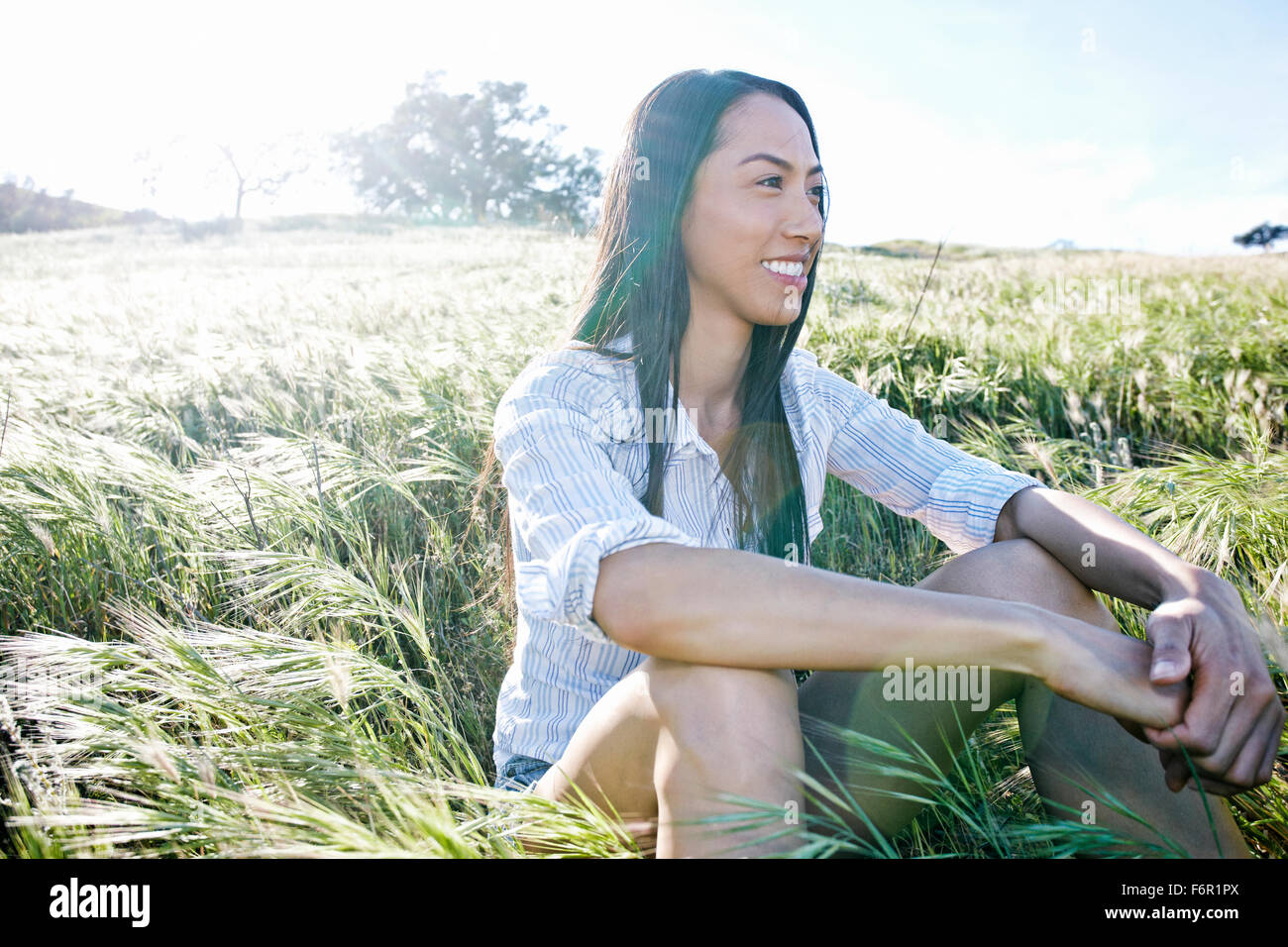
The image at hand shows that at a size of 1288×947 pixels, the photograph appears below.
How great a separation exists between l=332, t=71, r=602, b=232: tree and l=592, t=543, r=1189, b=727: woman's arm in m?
29.2

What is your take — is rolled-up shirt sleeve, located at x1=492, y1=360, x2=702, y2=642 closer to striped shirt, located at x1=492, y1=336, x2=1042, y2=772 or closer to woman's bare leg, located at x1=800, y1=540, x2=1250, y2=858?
striped shirt, located at x1=492, y1=336, x2=1042, y2=772

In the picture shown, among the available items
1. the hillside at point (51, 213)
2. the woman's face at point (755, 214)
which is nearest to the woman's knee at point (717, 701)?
the woman's face at point (755, 214)

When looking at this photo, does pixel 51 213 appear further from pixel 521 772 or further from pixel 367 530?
pixel 521 772

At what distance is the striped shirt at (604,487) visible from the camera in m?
1.25

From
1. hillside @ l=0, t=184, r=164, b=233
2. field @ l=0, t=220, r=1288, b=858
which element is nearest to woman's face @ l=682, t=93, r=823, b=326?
field @ l=0, t=220, r=1288, b=858

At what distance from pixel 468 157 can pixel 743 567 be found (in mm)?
31634

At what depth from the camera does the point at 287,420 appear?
334 cm

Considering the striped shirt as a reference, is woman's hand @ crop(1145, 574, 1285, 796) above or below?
below

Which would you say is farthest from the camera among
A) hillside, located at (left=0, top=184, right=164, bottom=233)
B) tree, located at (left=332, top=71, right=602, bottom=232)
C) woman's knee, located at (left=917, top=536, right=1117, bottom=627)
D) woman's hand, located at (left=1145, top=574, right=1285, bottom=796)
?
tree, located at (left=332, top=71, right=602, bottom=232)

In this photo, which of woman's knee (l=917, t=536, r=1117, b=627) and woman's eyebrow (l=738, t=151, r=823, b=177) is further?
woman's eyebrow (l=738, t=151, r=823, b=177)

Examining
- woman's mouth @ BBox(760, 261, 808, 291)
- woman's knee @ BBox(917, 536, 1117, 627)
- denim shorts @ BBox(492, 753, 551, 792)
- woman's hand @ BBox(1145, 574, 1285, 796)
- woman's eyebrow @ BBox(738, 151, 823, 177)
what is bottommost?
denim shorts @ BBox(492, 753, 551, 792)

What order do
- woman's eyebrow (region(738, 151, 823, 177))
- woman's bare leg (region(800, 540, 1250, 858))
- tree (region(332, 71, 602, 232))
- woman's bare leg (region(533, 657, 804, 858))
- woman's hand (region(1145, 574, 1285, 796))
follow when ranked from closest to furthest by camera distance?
woman's bare leg (region(533, 657, 804, 858)) < woman's hand (region(1145, 574, 1285, 796)) < woman's bare leg (region(800, 540, 1250, 858)) < woman's eyebrow (region(738, 151, 823, 177)) < tree (region(332, 71, 602, 232))

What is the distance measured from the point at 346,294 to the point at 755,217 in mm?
5180

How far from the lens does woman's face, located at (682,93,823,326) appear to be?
1722 mm
